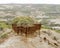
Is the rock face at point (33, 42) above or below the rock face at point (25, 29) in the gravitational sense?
below

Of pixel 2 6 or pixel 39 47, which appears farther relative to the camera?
pixel 2 6

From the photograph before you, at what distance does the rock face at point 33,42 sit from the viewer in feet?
18.9

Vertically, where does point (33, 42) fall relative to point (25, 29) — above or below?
below

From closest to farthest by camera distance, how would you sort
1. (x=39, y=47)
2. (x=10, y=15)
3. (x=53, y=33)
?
(x=39, y=47) < (x=53, y=33) < (x=10, y=15)

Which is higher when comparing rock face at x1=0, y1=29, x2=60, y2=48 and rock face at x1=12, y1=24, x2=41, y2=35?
rock face at x1=12, y1=24, x2=41, y2=35

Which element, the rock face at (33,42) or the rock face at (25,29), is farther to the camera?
the rock face at (25,29)

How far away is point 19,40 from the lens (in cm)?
584

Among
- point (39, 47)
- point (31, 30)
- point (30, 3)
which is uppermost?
point (30, 3)

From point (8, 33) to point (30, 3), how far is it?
170 centimetres

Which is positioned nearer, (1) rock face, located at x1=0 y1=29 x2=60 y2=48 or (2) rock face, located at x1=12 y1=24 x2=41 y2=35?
(1) rock face, located at x1=0 y1=29 x2=60 y2=48

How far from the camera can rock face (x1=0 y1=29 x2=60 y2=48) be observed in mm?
5750

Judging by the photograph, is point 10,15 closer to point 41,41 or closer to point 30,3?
point 30,3

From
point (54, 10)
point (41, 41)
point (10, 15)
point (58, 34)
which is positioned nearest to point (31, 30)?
point (41, 41)

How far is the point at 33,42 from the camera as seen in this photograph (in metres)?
5.85
